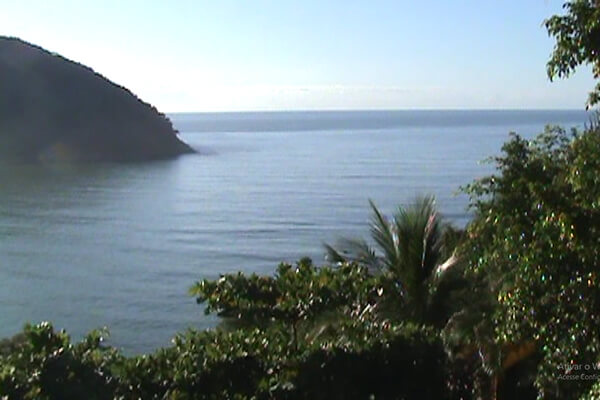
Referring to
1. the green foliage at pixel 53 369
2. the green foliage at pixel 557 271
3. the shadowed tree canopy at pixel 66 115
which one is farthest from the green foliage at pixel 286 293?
the shadowed tree canopy at pixel 66 115

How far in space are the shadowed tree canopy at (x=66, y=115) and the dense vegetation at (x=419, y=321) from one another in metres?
71.2

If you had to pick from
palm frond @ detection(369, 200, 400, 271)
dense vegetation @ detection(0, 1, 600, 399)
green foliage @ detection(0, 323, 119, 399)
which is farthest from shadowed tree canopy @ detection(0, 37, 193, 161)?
green foliage @ detection(0, 323, 119, 399)

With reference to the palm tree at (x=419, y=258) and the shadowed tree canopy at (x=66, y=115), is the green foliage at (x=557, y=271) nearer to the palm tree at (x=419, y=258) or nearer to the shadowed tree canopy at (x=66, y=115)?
the palm tree at (x=419, y=258)

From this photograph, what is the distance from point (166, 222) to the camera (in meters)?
49.4

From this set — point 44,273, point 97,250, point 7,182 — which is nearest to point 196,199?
point 7,182

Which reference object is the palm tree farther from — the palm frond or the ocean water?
the ocean water

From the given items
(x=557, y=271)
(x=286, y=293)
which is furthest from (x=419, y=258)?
(x=557, y=271)

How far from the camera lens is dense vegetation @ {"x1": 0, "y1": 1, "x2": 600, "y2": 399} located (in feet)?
19.3

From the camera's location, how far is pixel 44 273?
112ft

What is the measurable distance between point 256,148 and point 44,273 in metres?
77.8

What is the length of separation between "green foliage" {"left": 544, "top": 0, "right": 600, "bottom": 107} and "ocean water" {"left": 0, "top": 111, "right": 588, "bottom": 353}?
19.7 ft

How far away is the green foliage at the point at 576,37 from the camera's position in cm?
597

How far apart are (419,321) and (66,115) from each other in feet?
249

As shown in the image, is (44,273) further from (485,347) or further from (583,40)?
(583,40)
